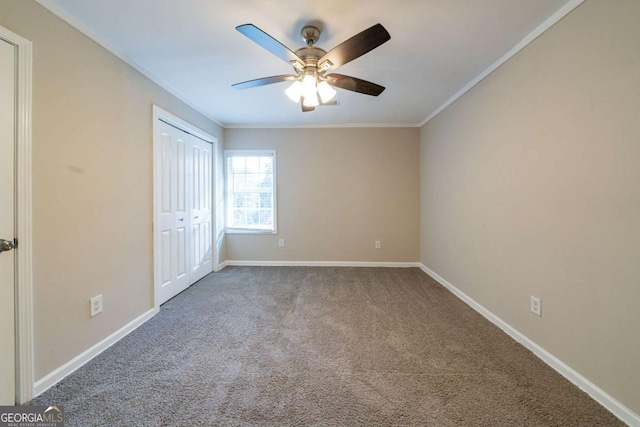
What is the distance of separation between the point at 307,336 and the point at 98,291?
167 cm

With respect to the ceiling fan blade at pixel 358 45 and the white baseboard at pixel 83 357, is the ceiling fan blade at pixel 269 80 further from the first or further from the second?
the white baseboard at pixel 83 357

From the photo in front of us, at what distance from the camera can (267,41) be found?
160cm

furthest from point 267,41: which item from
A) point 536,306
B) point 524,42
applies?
point 536,306

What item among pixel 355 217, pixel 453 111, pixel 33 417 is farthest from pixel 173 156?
pixel 453 111

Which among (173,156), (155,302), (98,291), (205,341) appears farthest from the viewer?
(173,156)

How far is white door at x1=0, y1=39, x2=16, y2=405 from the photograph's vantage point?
1392 millimetres

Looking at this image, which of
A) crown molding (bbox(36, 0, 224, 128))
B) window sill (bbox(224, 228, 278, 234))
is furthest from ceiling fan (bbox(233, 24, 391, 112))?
window sill (bbox(224, 228, 278, 234))

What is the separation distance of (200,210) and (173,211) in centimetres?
68

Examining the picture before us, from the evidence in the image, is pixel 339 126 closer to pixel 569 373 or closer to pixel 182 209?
pixel 182 209

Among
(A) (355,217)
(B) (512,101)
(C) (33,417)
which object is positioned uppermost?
(B) (512,101)

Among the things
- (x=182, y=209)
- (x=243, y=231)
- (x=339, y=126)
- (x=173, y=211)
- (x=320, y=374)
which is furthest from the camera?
(x=243, y=231)

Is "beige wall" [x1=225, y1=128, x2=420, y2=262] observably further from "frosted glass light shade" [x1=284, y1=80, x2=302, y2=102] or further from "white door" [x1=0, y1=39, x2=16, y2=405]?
"white door" [x1=0, y1=39, x2=16, y2=405]

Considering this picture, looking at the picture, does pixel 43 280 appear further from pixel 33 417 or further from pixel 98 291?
pixel 33 417

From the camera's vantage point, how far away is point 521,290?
2.11m
